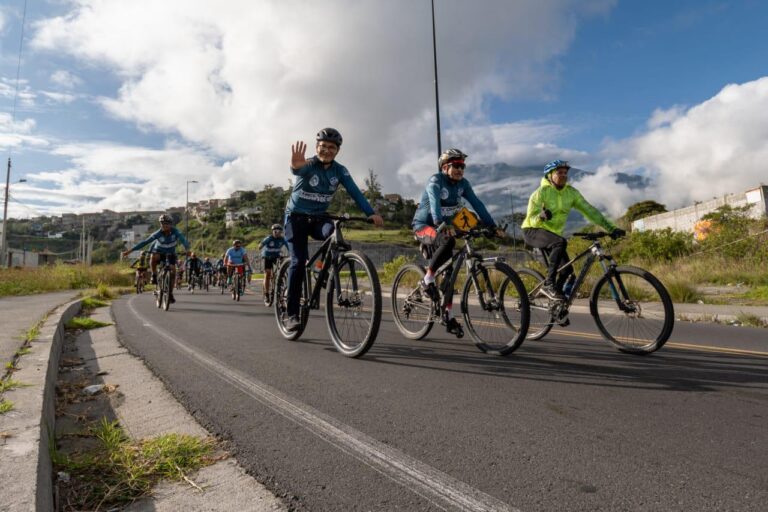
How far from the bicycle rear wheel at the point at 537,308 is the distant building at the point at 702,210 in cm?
2796

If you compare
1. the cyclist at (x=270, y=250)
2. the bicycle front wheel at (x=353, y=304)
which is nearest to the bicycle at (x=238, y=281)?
the cyclist at (x=270, y=250)

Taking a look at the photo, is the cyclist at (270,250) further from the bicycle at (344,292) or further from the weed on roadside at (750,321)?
the weed on roadside at (750,321)

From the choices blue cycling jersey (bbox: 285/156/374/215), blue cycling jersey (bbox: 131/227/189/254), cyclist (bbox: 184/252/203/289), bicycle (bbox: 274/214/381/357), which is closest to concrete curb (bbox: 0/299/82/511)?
bicycle (bbox: 274/214/381/357)

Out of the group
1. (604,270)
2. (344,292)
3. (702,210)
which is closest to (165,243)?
(344,292)

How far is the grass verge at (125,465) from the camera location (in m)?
1.99

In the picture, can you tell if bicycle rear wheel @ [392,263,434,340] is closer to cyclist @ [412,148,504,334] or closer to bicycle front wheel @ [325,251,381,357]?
cyclist @ [412,148,504,334]

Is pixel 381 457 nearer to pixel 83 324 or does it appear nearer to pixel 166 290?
pixel 83 324

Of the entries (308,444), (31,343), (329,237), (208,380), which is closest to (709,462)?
(308,444)

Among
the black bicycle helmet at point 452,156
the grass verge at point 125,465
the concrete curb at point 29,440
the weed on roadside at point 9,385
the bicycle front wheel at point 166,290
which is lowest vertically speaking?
the grass verge at point 125,465

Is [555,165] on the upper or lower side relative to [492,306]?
upper

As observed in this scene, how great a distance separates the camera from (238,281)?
1497 centimetres

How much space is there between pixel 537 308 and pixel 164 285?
27.6ft

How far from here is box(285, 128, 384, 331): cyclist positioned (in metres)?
5.36

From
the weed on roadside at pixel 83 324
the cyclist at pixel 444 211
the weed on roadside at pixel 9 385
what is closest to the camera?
the weed on roadside at pixel 9 385
